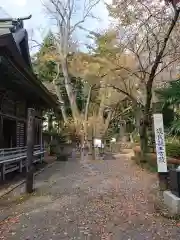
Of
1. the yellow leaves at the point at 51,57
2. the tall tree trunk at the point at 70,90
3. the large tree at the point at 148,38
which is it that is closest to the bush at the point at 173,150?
the large tree at the point at 148,38

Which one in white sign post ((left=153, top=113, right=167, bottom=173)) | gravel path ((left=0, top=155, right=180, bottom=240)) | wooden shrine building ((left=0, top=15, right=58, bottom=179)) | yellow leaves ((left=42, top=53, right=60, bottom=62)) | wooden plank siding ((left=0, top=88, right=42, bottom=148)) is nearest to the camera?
gravel path ((left=0, top=155, right=180, bottom=240))

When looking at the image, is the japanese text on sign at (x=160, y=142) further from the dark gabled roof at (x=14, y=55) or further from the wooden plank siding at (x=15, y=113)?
the wooden plank siding at (x=15, y=113)

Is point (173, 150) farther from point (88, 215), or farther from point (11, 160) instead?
point (88, 215)

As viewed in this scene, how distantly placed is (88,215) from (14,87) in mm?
7099

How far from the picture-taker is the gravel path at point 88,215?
5.56m

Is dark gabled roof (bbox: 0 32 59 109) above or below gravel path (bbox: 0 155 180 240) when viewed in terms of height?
above

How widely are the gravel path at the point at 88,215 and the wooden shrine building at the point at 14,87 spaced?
2861mm

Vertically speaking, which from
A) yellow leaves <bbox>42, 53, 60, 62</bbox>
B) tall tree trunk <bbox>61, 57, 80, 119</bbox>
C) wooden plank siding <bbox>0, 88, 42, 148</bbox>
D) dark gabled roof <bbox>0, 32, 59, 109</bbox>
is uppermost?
yellow leaves <bbox>42, 53, 60, 62</bbox>

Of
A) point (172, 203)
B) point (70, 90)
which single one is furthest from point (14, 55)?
point (70, 90)

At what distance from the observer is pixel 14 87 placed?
12.5 meters

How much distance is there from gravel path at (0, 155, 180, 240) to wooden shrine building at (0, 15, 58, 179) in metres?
2.86

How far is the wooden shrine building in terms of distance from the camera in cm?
843

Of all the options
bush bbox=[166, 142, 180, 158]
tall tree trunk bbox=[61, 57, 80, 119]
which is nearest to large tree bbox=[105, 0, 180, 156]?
bush bbox=[166, 142, 180, 158]

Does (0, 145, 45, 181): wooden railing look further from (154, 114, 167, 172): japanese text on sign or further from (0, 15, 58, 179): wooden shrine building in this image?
(154, 114, 167, 172): japanese text on sign
